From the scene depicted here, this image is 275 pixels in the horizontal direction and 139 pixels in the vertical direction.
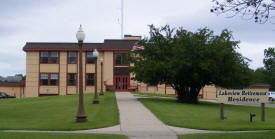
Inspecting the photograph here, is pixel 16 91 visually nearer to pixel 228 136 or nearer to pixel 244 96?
pixel 244 96

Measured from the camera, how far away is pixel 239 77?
29.0 metres

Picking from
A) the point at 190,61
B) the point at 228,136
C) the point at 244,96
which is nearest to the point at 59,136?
the point at 228,136

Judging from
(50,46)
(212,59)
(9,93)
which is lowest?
(9,93)

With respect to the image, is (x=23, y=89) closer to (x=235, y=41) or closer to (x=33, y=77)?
(x=33, y=77)

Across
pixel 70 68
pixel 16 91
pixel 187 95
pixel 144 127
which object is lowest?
pixel 144 127

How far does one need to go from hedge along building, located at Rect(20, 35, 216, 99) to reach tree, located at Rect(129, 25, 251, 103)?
1980 centimetres

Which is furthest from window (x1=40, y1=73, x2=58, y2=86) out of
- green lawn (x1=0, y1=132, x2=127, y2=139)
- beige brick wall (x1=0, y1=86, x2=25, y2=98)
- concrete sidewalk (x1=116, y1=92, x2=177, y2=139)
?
green lawn (x1=0, y1=132, x2=127, y2=139)

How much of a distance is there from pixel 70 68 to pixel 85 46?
12.5ft

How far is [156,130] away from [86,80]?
39.0m

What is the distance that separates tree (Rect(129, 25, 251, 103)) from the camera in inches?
1105

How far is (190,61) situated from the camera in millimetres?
28031

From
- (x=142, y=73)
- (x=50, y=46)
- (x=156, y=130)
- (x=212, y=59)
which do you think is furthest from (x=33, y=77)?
(x=156, y=130)

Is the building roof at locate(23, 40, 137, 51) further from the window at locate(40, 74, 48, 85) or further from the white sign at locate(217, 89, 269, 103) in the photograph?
the white sign at locate(217, 89, 269, 103)

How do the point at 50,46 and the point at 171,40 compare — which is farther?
the point at 50,46
